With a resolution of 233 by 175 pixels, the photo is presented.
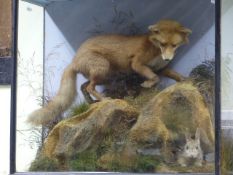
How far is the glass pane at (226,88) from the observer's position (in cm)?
397

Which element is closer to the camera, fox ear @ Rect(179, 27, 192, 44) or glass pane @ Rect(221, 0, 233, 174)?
glass pane @ Rect(221, 0, 233, 174)

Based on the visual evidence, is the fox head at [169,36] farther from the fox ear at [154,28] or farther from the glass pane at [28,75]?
the glass pane at [28,75]

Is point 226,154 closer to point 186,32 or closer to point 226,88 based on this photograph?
point 226,88

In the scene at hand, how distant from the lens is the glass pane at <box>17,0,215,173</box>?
4.12m

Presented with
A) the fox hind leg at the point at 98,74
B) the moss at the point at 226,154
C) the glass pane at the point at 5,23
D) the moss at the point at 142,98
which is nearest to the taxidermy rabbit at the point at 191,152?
the moss at the point at 226,154

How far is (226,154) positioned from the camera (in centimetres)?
398

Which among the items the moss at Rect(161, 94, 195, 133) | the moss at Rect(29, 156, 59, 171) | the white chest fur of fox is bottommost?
the moss at Rect(29, 156, 59, 171)

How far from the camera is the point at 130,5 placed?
442cm

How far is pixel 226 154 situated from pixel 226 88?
40cm

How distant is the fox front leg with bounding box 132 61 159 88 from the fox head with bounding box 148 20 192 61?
0.14m

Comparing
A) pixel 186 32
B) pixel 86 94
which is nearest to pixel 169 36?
pixel 186 32

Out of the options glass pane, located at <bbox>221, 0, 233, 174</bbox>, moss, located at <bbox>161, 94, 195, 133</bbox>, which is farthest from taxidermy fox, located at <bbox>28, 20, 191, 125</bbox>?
glass pane, located at <bbox>221, 0, 233, 174</bbox>

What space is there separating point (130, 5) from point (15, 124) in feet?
3.68

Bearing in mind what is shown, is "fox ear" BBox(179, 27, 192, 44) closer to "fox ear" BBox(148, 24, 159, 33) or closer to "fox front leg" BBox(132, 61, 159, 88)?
"fox ear" BBox(148, 24, 159, 33)
